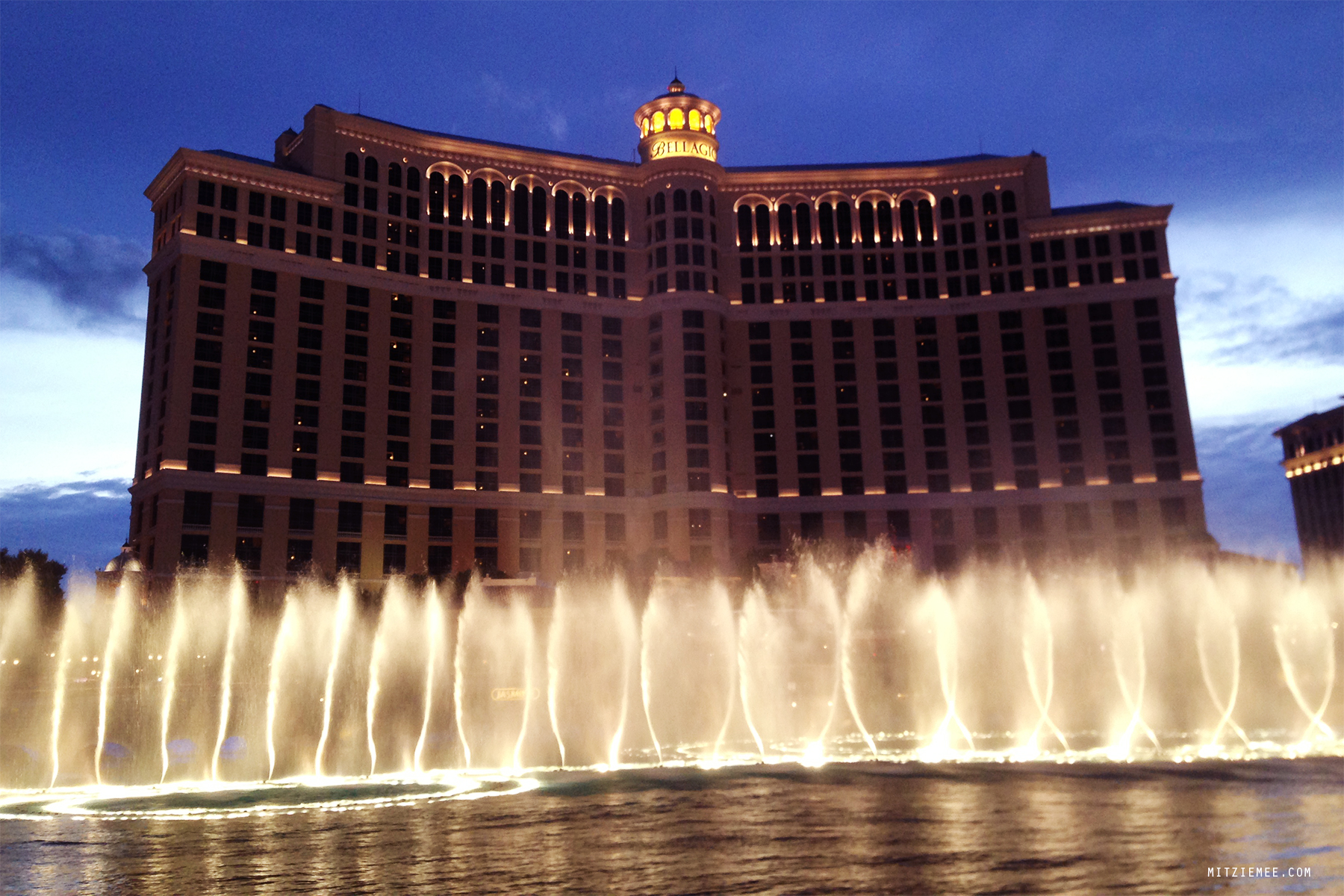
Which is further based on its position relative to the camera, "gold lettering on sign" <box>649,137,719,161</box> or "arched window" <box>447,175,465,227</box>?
"gold lettering on sign" <box>649,137,719,161</box>

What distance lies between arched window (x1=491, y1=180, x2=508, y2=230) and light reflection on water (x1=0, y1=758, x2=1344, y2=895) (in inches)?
3079

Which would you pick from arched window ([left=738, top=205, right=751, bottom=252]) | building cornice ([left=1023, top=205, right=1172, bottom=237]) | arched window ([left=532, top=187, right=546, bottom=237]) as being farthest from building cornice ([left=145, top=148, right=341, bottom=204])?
building cornice ([left=1023, top=205, right=1172, bottom=237])

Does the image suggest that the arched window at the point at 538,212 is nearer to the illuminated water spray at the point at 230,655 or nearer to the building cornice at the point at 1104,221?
the illuminated water spray at the point at 230,655

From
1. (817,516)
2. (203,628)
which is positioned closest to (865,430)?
(817,516)

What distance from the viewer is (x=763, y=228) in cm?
11031

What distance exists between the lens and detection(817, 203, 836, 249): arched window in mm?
110062

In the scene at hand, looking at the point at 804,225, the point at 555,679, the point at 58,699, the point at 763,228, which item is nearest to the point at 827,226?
the point at 804,225

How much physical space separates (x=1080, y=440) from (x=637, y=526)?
45641 mm

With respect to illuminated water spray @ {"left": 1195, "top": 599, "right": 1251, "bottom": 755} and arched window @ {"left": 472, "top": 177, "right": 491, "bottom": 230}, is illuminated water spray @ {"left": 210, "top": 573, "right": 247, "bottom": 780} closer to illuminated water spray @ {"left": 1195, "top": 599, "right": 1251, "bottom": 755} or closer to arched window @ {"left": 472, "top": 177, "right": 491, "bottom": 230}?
illuminated water spray @ {"left": 1195, "top": 599, "right": 1251, "bottom": 755}

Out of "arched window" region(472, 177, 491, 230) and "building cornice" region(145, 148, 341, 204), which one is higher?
"arched window" region(472, 177, 491, 230)

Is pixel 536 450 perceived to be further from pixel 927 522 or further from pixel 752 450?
pixel 927 522

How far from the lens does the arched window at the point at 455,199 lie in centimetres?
10275

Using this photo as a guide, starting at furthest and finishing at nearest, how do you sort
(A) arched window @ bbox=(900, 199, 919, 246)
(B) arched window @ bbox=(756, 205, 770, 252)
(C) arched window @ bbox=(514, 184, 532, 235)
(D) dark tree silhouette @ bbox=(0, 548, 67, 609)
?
(A) arched window @ bbox=(900, 199, 919, 246) < (B) arched window @ bbox=(756, 205, 770, 252) < (C) arched window @ bbox=(514, 184, 532, 235) < (D) dark tree silhouette @ bbox=(0, 548, 67, 609)

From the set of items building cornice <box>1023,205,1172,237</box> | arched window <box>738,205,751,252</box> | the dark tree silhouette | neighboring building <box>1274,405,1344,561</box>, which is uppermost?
arched window <box>738,205,751,252</box>
